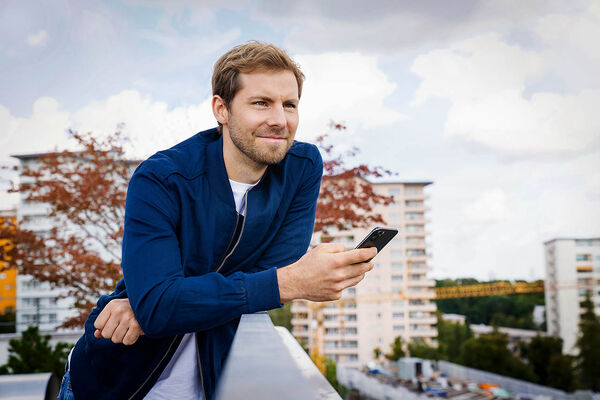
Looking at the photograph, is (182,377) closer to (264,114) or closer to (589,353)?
(264,114)

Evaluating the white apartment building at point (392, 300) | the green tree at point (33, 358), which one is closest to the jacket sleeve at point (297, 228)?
the green tree at point (33, 358)

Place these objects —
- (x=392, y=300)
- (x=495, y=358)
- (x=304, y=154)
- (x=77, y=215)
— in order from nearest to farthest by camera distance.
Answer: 1. (x=304, y=154)
2. (x=77, y=215)
3. (x=495, y=358)
4. (x=392, y=300)

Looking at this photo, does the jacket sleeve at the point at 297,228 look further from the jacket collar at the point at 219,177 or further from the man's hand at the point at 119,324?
the man's hand at the point at 119,324

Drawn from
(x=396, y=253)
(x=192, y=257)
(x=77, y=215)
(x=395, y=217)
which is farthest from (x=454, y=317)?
(x=192, y=257)

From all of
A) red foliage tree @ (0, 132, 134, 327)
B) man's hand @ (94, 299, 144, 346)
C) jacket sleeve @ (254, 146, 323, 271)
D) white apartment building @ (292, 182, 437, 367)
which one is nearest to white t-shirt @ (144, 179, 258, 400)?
man's hand @ (94, 299, 144, 346)

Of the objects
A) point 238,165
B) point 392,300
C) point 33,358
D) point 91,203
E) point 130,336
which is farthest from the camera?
point 392,300

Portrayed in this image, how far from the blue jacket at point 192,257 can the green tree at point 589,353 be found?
49713mm

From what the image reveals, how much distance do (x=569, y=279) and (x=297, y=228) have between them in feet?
269

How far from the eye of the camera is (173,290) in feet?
3.50

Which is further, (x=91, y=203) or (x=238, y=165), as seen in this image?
(x=91, y=203)

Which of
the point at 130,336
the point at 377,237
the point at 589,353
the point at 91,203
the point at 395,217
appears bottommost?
the point at 589,353

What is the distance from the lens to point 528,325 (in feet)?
234

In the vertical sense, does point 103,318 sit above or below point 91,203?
below

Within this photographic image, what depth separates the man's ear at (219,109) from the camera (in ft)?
4.85
